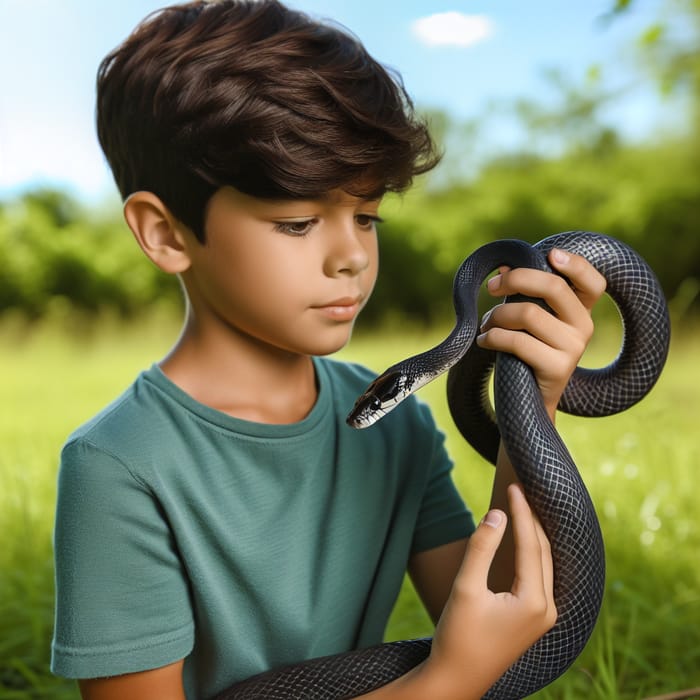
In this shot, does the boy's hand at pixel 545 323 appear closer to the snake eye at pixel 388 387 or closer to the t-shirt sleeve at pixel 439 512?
the snake eye at pixel 388 387

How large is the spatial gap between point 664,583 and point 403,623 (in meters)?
1.10

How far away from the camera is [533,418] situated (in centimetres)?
168

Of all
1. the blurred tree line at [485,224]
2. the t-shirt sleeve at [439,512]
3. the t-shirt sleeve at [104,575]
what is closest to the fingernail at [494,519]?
the t-shirt sleeve at [439,512]

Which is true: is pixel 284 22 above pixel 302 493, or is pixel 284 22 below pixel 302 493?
above

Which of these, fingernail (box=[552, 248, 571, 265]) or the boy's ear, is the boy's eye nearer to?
the boy's ear

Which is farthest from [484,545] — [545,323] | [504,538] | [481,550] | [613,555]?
[613,555]

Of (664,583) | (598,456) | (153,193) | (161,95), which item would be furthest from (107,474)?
(598,456)

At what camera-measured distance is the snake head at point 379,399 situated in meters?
1.94

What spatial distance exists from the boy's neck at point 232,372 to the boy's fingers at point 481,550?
650mm

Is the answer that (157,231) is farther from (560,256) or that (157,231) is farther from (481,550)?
(481,550)

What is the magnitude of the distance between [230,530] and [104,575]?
294 mm

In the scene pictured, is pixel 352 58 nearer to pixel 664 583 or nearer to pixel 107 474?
pixel 107 474

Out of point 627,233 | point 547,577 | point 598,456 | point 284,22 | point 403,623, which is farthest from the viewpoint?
point 627,233

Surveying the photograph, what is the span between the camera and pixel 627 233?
655 inches
